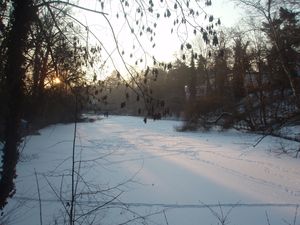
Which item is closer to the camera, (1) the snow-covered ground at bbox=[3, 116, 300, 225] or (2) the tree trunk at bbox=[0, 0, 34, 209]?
(2) the tree trunk at bbox=[0, 0, 34, 209]

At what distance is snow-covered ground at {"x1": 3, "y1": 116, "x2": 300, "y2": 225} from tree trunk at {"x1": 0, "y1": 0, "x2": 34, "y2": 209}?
66cm

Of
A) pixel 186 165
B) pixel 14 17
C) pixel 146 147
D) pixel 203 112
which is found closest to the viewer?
pixel 14 17

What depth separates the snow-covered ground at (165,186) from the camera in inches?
270

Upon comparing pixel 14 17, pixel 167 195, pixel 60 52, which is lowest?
pixel 167 195

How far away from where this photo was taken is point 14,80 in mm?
4055

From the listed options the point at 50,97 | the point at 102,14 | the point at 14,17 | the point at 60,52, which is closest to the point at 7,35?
the point at 14,17

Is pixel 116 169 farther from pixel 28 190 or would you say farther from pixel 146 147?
pixel 146 147

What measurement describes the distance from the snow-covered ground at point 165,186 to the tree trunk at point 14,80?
2.17ft

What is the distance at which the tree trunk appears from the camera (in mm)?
3977

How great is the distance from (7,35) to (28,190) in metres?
5.40

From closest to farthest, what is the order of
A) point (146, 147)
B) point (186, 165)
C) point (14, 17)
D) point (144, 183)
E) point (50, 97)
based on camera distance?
point (14, 17)
point (50, 97)
point (144, 183)
point (186, 165)
point (146, 147)

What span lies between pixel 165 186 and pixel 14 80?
6.21m

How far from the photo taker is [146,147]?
57.9ft

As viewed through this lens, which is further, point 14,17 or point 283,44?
point 283,44
